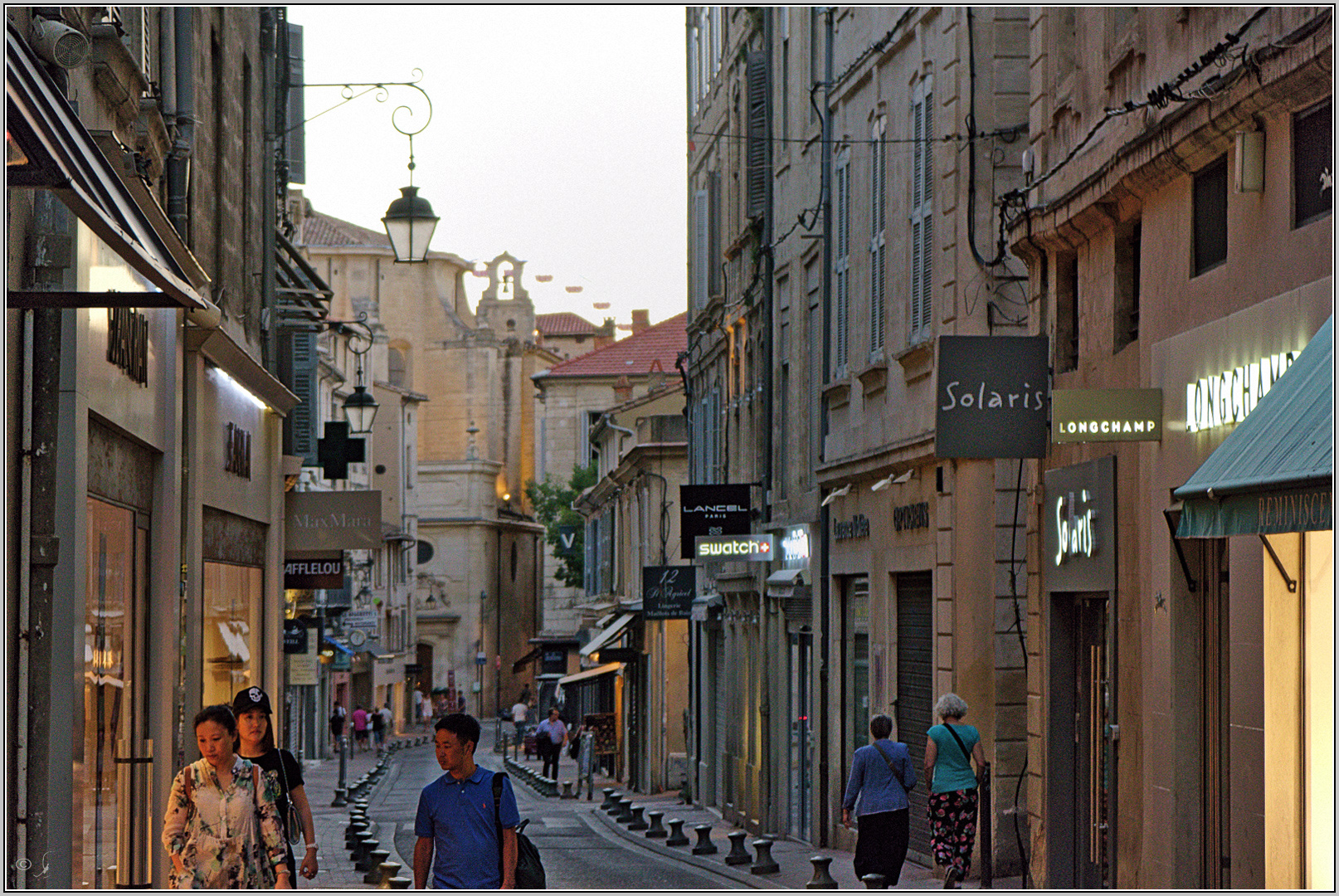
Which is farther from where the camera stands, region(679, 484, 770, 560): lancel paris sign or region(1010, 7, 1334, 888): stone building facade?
region(679, 484, 770, 560): lancel paris sign

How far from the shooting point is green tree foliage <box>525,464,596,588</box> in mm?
78062

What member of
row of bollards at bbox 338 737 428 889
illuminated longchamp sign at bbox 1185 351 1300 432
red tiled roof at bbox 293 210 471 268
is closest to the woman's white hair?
illuminated longchamp sign at bbox 1185 351 1300 432

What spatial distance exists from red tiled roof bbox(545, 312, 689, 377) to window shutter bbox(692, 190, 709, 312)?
85.4 ft

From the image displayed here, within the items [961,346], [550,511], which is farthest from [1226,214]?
[550,511]

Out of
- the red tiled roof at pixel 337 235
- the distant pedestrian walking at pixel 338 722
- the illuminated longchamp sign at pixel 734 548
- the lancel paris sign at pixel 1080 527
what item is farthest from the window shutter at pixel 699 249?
the red tiled roof at pixel 337 235

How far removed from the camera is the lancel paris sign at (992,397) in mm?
13914

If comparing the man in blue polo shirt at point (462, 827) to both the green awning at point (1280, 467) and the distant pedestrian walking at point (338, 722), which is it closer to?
the green awning at point (1280, 467)

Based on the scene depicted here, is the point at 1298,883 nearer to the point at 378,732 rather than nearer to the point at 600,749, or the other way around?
the point at 600,749

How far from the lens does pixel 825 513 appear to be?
23.5m

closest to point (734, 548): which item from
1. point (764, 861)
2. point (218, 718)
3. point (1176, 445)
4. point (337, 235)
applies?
point (764, 861)

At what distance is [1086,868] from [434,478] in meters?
82.7

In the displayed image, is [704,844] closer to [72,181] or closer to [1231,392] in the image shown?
[1231,392]

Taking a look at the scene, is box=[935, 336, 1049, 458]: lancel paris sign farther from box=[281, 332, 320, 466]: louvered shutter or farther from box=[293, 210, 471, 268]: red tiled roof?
box=[293, 210, 471, 268]: red tiled roof

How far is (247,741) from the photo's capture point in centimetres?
981
